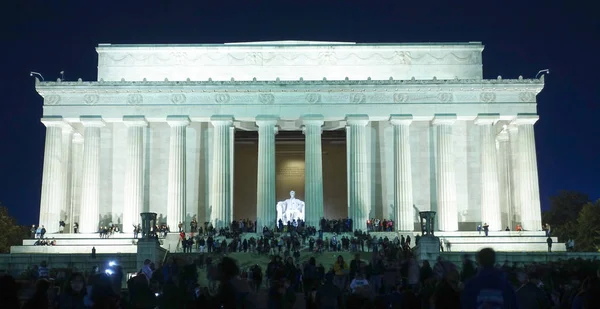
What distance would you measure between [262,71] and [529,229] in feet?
88.5

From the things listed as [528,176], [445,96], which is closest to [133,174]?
[445,96]

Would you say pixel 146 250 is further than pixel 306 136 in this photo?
No

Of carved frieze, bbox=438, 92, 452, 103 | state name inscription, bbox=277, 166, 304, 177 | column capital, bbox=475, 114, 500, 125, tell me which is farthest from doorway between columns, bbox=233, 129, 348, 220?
column capital, bbox=475, 114, 500, 125

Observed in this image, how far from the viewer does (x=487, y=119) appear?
2623 inches

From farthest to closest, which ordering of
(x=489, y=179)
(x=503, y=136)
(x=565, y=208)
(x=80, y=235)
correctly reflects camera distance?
1. (x=565, y=208)
2. (x=503, y=136)
3. (x=489, y=179)
4. (x=80, y=235)

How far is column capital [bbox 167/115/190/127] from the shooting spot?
2623 inches

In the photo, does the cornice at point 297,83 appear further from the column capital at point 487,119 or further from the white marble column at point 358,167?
the white marble column at point 358,167

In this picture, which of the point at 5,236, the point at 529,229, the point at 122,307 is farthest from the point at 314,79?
the point at 122,307

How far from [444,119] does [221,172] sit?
19508 mm

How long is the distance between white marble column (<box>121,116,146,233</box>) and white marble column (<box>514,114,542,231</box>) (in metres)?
32.3

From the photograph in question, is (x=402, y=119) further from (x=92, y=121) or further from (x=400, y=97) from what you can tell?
(x=92, y=121)

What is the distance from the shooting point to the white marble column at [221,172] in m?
66.0

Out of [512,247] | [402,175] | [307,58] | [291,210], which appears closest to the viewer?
[512,247]

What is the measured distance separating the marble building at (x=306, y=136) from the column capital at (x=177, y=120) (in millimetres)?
102
